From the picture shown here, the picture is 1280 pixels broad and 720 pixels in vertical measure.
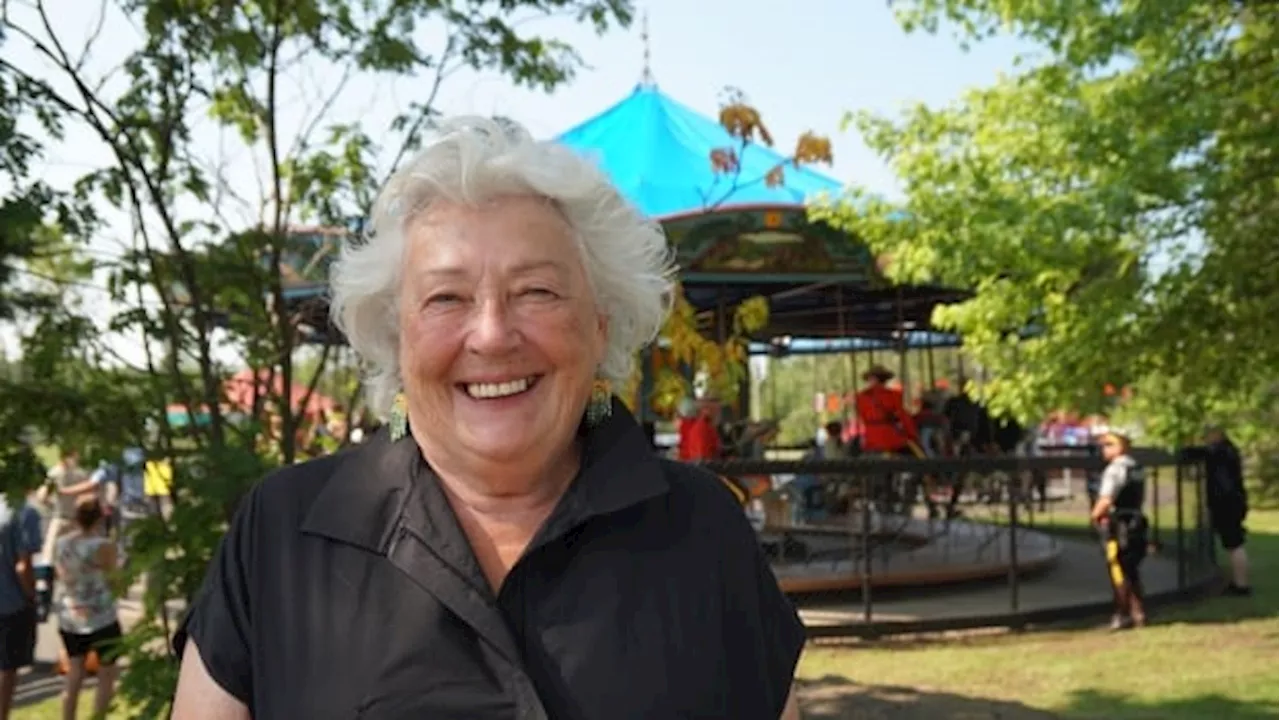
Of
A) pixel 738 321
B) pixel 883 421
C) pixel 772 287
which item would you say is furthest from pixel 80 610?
pixel 772 287

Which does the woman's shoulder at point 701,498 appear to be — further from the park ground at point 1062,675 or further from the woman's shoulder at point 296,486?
the park ground at point 1062,675

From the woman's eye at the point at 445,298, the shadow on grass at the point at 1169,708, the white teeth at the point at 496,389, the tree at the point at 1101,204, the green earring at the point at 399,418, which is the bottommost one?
the shadow on grass at the point at 1169,708

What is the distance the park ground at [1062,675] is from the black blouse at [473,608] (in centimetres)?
554

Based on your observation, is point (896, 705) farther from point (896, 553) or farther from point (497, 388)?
point (497, 388)

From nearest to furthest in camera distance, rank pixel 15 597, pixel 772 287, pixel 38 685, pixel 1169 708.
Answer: pixel 1169 708, pixel 15 597, pixel 38 685, pixel 772 287

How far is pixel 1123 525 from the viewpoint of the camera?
35.7ft

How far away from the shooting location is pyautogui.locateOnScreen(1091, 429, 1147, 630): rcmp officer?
10719mm

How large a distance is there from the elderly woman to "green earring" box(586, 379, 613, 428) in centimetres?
4

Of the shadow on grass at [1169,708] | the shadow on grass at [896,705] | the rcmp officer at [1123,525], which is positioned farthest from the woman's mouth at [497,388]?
the rcmp officer at [1123,525]

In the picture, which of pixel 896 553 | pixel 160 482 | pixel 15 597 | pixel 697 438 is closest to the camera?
pixel 160 482

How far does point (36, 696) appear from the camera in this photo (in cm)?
903

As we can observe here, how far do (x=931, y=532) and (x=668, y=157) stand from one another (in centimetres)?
533

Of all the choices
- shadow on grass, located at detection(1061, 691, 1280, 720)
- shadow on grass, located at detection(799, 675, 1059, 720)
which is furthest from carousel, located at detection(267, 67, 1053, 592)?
shadow on grass, located at detection(1061, 691, 1280, 720)

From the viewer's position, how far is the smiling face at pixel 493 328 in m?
1.89
